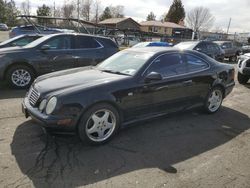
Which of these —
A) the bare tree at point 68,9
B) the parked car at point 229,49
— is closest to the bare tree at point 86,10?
the bare tree at point 68,9

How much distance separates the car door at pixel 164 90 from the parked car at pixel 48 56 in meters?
3.96

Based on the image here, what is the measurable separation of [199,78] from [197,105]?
0.57 metres

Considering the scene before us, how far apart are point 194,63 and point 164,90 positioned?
1.14 m

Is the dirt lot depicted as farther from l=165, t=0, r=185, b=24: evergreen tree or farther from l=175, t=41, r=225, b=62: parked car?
l=165, t=0, r=185, b=24: evergreen tree

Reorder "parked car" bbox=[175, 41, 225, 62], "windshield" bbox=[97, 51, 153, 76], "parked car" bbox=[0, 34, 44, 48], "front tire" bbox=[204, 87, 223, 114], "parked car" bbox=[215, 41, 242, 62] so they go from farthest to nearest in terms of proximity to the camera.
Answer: "parked car" bbox=[215, 41, 242, 62] → "parked car" bbox=[175, 41, 225, 62] → "parked car" bbox=[0, 34, 44, 48] → "front tire" bbox=[204, 87, 223, 114] → "windshield" bbox=[97, 51, 153, 76]

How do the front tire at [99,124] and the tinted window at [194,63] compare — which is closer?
the front tire at [99,124]

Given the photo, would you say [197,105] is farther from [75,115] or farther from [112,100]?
[75,115]

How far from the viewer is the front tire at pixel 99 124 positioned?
12.8 feet

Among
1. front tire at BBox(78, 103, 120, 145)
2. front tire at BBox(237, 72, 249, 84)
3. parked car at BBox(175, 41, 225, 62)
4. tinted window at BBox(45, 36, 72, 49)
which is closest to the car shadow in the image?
front tire at BBox(78, 103, 120, 145)

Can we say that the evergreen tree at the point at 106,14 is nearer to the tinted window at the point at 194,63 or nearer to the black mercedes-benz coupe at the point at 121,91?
the tinted window at the point at 194,63

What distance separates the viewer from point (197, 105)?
5562 millimetres

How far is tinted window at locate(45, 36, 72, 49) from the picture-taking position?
782 centimetres

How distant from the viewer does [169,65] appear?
16.4 feet

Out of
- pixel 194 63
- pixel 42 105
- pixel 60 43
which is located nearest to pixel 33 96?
pixel 42 105
